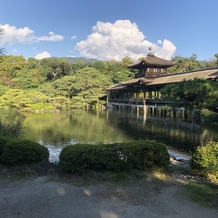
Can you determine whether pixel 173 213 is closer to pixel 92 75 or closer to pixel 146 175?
pixel 146 175

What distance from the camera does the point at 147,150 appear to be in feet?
18.2

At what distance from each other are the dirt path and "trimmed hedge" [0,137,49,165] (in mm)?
686

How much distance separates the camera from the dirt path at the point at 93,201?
3.76 metres

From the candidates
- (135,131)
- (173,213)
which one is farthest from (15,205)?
(135,131)

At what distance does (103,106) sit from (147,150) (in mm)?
35201

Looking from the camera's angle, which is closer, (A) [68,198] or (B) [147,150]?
(A) [68,198]

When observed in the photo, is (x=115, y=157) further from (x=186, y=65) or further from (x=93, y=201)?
(x=186, y=65)

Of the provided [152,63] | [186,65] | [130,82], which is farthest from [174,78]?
[186,65]

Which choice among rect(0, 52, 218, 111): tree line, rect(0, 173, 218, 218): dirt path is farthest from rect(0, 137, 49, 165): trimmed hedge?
rect(0, 52, 218, 111): tree line

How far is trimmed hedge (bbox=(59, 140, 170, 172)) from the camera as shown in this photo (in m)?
5.30

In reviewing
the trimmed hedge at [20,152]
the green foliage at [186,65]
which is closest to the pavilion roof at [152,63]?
the green foliage at [186,65]

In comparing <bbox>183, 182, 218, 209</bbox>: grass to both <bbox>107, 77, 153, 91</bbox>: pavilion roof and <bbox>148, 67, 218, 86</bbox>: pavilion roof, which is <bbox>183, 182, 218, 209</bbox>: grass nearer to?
<bbox>148, 67, 218, 86</bbox>: pavilion roof

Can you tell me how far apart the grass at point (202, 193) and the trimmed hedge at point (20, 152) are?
3491 mm

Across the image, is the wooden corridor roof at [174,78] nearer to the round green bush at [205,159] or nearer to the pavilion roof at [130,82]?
the pavilion roof at [130,82]
